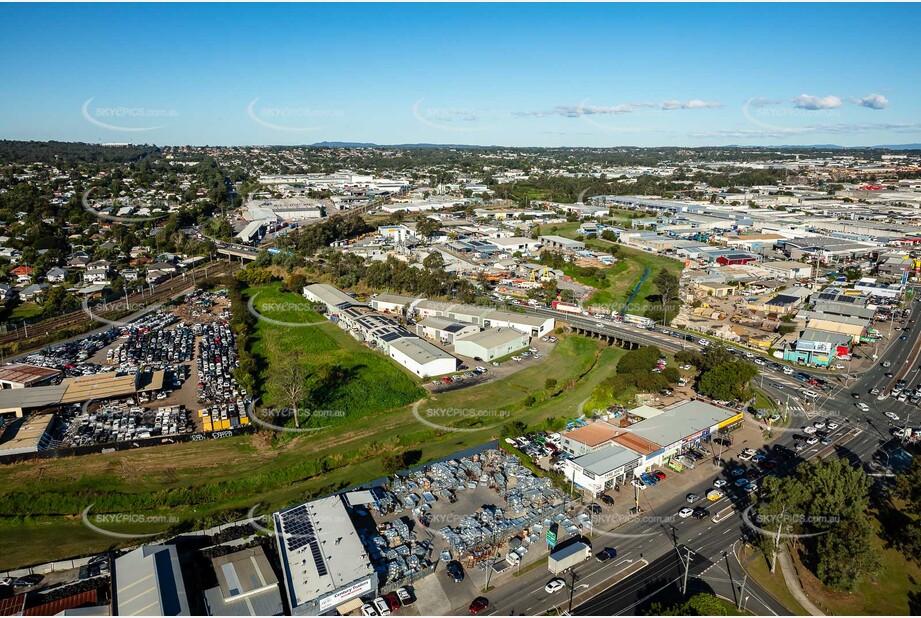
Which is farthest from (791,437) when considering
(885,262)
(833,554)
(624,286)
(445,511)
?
(885,262)

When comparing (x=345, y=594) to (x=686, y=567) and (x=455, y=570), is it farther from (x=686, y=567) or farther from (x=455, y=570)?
(x=686, y=567)

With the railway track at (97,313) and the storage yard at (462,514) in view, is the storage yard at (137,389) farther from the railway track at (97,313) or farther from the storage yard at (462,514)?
the storage yard at (462,514)

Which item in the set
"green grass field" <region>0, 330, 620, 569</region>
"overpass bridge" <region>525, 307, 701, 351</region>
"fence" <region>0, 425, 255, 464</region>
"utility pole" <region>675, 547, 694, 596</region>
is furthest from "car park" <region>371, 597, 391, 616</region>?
"overpass bridge" <region>525, 307, 701, 351</region>

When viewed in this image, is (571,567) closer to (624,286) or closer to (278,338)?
(278,338)

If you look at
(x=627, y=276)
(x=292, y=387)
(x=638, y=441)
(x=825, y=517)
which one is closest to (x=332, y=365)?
(x=292, y=387)

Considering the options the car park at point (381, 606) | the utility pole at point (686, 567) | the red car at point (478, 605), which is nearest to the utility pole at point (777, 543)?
the utility pole at point (686, 567)
